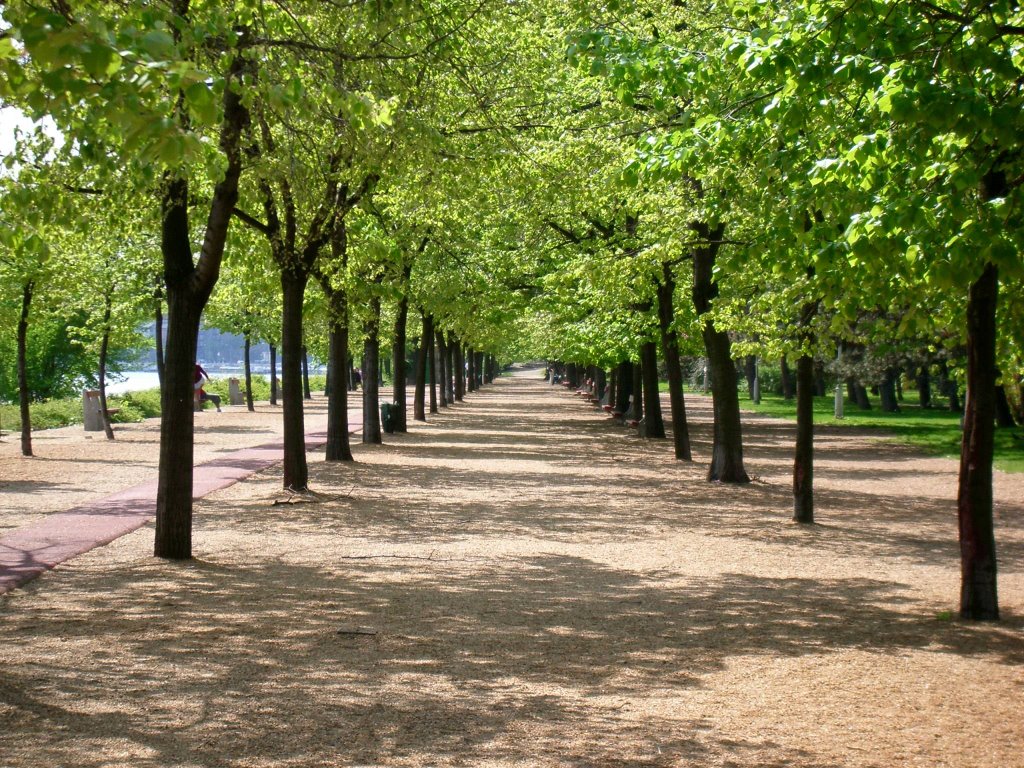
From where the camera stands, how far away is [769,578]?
36.4ft

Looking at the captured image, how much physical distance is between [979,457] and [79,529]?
9379 millimetres

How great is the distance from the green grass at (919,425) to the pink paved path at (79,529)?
649 inches

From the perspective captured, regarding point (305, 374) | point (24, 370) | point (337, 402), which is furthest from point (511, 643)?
point (305, 374)

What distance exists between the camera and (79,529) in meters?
12.8

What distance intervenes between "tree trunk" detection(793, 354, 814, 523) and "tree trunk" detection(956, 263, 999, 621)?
5.44m

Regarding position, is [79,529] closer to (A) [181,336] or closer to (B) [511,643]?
(A) [181,336]

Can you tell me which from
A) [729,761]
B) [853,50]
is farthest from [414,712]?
[853,50]

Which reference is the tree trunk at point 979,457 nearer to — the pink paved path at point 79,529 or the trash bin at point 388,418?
the pink paved path at point 79,529

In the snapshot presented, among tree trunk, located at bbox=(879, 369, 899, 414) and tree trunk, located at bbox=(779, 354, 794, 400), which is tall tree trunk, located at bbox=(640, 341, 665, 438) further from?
tree trunk, located at bbox=(779, 354, 794, 400)

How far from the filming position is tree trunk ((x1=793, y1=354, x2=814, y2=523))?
14.6 meters

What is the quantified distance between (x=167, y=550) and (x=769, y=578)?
5756 millimetres

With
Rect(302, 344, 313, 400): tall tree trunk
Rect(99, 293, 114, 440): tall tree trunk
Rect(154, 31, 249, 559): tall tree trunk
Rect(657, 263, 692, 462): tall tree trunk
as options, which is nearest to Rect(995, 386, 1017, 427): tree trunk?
Rect(657, 263, 692, 462): tall tree trunk

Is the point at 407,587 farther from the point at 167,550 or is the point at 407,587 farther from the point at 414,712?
the point at 414,712

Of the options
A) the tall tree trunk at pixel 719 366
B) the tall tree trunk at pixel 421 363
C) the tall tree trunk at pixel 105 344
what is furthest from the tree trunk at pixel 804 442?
the tall tree trunk at pixel 421 363
